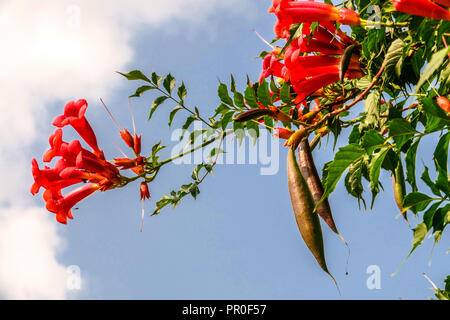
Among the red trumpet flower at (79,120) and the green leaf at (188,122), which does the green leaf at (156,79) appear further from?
the red trumpet flower at (79,120)

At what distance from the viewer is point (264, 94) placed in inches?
87.6

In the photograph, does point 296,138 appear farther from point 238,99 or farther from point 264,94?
point 238,99

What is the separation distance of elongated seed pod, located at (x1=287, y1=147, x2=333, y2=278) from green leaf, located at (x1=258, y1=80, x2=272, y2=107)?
1.45ft

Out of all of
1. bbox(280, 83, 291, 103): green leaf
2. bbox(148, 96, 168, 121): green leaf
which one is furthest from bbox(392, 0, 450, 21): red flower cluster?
bbox(148, 96, 168, 121): green leaf

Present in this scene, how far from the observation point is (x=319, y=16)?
6.63 ft

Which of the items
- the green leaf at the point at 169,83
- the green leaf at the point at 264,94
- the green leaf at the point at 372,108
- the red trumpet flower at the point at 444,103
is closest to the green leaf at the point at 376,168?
the green leaf at the point at 372,108

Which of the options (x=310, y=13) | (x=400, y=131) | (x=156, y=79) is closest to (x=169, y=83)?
(x=156, y=79)

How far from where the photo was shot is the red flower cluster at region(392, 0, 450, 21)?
1541 mm

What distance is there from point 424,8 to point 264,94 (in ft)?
2.72

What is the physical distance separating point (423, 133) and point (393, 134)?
0.11 m

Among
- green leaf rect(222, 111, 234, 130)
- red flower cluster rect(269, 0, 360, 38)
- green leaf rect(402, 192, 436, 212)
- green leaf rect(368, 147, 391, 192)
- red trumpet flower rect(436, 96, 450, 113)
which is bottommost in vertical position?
green leaf rect(402, 192, 436, 212)

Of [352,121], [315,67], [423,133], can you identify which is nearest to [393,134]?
[423,133]

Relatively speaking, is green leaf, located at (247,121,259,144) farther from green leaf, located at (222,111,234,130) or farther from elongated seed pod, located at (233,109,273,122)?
elongated seed pod, located at (233,109,273,122)

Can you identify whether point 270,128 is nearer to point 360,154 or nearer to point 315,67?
point 315,67
